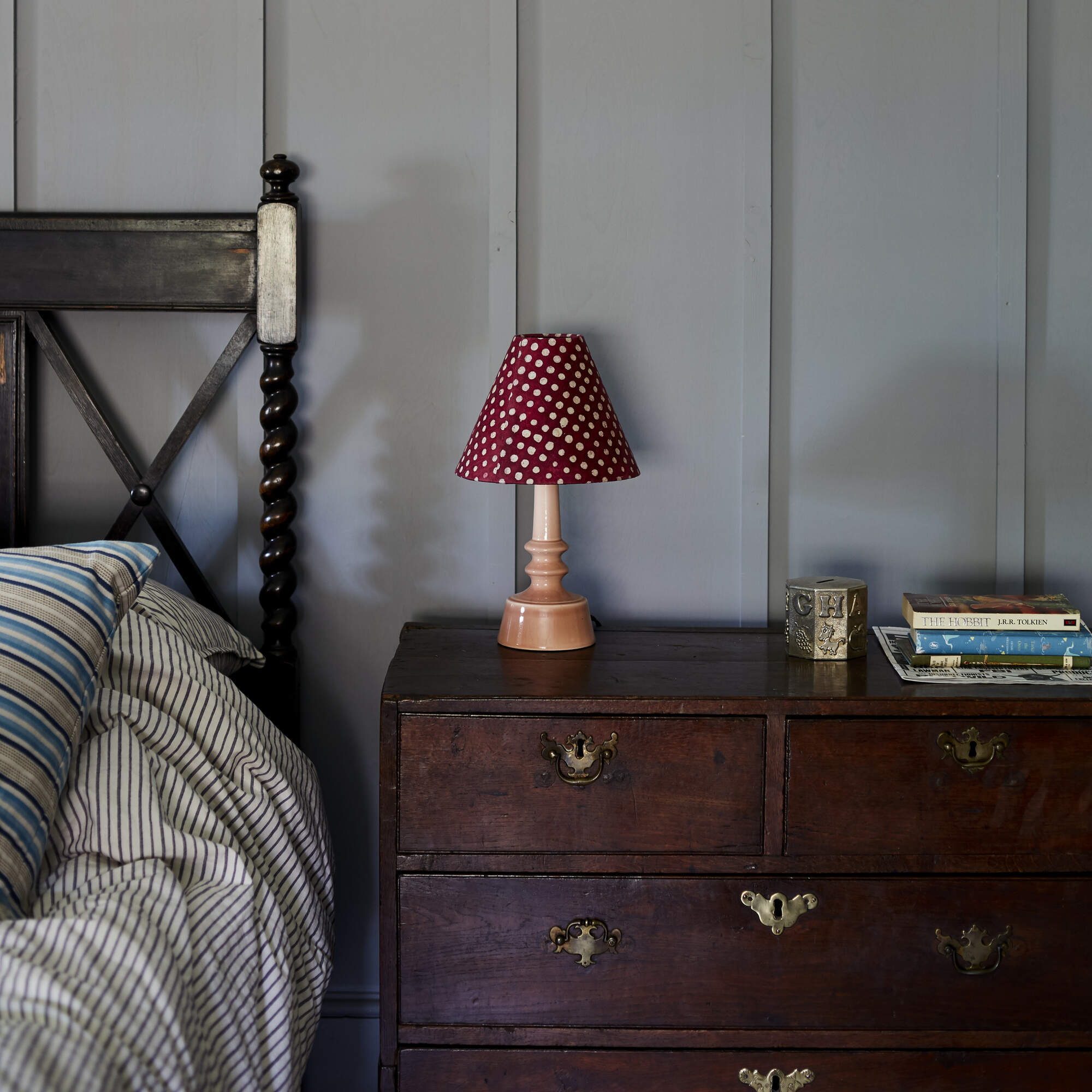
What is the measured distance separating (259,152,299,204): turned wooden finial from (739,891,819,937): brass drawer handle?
121 cm

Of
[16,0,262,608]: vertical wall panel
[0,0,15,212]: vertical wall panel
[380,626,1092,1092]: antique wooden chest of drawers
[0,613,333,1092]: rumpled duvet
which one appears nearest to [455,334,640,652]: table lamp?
A: [380,626,1092,1092]: antique wooden chest of drawers

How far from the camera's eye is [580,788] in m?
1.18

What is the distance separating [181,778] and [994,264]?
1.45m

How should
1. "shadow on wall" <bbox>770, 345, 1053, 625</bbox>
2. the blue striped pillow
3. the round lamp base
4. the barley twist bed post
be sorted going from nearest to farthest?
the blue striped pillow
the round lamp base
the barley twist bed post
"shadow on wall" <bbox>770, 345, 1053, 625</bbox>

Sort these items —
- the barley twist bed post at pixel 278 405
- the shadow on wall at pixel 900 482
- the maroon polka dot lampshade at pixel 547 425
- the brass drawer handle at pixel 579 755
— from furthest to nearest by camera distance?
the shadow on wall at pixel 900 482
the barley twist bed post at pixel 278 405
the maroon polka dot lampshade at pixel 547 425
the brass drawer handle at pixel 579 755

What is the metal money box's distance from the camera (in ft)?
4.36

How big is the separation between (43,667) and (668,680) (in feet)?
2.38

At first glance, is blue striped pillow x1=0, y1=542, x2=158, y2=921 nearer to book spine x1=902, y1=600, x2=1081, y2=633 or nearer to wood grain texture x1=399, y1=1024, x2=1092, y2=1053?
wood grain texture x1=399, y1=1024, x2=1092, y2=1053

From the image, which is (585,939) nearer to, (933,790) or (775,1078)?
(775,1078)

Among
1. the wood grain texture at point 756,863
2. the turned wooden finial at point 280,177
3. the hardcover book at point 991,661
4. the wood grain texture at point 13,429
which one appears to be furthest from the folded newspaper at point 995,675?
the wood grain texture at point 13,429

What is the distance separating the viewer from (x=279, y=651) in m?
1.55

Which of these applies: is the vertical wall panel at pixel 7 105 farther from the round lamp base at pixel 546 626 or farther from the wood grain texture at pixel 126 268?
the round lamp base at pixel 546 626

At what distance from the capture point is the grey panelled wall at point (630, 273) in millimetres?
1542

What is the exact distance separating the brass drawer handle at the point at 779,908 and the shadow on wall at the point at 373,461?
0.68 m
